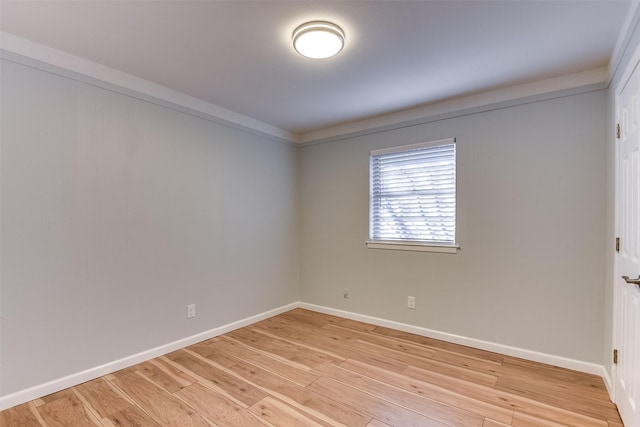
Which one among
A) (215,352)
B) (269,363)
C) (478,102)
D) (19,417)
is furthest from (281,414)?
(478,102)

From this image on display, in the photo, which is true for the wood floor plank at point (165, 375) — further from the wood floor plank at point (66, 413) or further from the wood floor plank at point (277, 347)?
the wood floor plank at point (277, 347)

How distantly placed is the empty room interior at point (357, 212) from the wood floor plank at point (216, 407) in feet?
0.06

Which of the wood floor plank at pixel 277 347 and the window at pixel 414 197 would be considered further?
the window at pixel 414 197

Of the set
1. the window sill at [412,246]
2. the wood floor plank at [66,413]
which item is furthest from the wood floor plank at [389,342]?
the wood floor plank at [66,413]

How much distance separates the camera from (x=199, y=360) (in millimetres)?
2695

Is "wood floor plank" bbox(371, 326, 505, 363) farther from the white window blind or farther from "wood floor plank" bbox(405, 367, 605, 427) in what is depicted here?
the white window blind

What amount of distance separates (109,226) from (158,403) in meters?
1.37

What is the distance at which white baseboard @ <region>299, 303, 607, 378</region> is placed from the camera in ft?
8.08

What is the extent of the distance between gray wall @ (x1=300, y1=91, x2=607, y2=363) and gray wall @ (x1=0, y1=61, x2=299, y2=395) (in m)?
1.63

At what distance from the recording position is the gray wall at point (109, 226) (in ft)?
6.75

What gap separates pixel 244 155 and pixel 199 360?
7.04 ft

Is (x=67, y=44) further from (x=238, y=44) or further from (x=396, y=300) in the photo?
(x=396, y=300)

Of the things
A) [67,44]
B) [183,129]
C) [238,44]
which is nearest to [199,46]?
[238,44]

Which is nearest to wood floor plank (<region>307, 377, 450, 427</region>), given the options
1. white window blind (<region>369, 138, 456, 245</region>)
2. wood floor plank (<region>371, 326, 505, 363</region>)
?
wood floor plank (<region>371, 326, 505, 363</region>)
